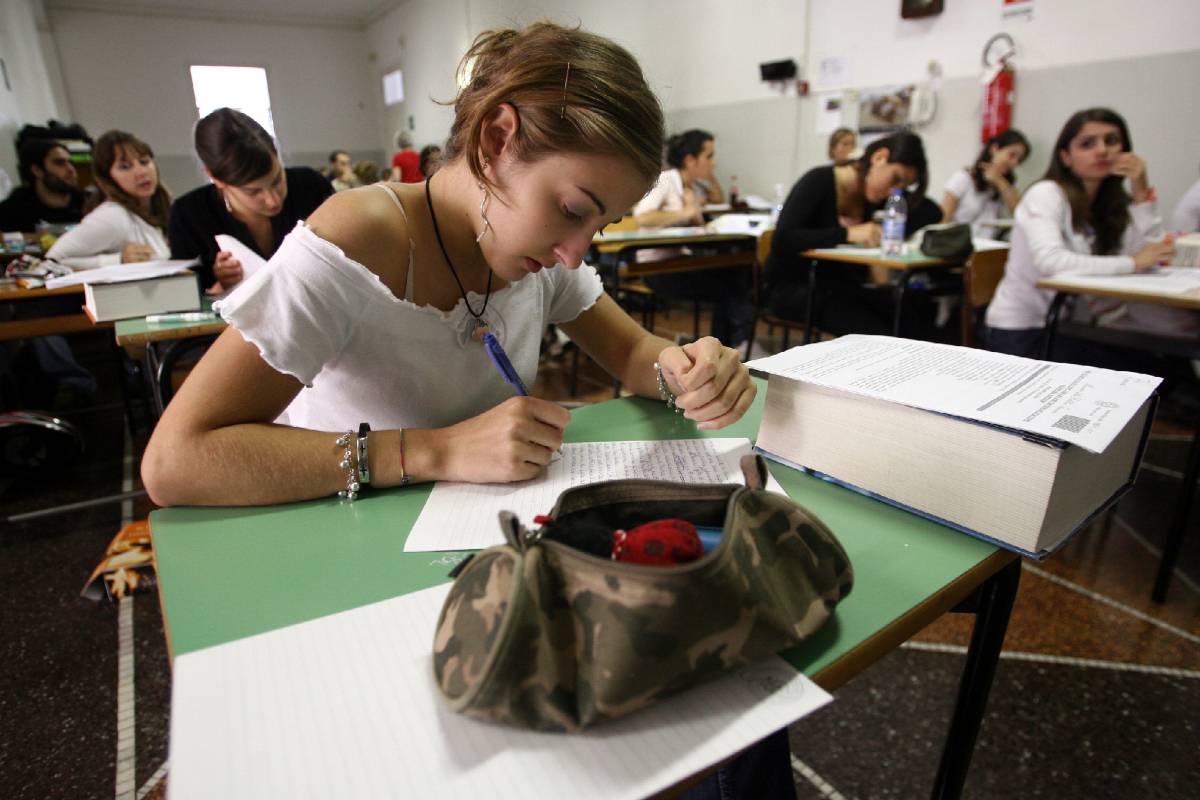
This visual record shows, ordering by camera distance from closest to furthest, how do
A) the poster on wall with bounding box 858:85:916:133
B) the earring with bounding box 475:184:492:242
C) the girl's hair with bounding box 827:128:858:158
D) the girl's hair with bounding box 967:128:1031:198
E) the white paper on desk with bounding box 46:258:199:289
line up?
the earring with bounding box 475:184:492:242
the white paper on desk with bounding box 46:258:199:289
the girl's hair with bounding box 967:128:1031:198
the poster on wall with bounding box 858:85:916:133
the girl's hair with bounding box 827:128:858:158

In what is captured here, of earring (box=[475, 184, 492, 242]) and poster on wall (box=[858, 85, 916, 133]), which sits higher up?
poster on wall (box=[858, 85, 916, 133])

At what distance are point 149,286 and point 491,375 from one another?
1.30 meters

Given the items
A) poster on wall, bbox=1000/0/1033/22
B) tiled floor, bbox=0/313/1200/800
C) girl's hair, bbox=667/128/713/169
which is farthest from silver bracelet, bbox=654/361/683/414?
poster on wall, bbox=1000/0/1033/22

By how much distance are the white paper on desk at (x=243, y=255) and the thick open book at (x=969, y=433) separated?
5.63 ft

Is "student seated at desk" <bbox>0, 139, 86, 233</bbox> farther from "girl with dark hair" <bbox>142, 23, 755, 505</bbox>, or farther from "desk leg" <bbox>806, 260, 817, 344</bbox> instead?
"girl with dark hair" <bbox>142, 23, 755, 505</bbox>

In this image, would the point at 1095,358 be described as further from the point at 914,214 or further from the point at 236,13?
the point at 236,13

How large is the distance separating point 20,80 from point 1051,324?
27.6ft

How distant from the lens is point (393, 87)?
1057cm

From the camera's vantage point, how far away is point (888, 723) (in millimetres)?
1278

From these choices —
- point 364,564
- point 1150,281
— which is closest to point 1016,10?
point 1150,281

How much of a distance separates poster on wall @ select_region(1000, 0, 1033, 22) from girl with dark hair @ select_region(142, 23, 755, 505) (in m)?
4.32

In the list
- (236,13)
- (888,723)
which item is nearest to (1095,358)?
(888,723)

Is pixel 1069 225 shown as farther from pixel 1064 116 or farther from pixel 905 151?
pixel 1064 116

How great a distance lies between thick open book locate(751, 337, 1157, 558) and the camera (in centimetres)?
55
